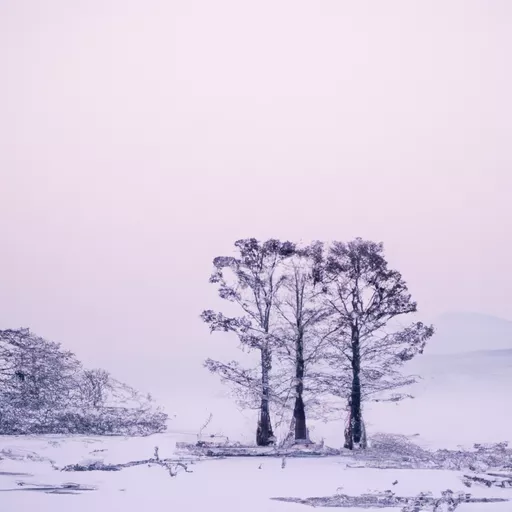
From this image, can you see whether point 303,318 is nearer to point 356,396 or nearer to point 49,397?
point 356,396

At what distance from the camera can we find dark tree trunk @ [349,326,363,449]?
25938 mm

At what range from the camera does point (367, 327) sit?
26281 millimetres

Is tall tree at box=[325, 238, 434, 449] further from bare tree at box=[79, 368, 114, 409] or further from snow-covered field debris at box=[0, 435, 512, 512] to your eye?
bare tree at box=[79, 368, 114, 409]

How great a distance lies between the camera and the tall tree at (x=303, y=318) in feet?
86.0

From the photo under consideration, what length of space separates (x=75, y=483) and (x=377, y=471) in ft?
29.4

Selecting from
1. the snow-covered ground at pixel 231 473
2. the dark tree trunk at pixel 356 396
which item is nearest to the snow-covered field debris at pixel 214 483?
the snow-covered ground at pixel 231 473

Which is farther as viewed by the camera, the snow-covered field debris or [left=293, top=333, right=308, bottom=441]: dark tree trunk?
[left=293, top=333, right=308, bottom=441]: dark tree trunk

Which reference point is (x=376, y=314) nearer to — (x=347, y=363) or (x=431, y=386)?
(x=347, y=363)

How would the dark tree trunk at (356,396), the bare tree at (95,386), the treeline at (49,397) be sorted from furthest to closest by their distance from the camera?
1. the bare tree at (95,386)
2. the treeline at (49,397)
3. the dark tree trunk at (356,396)

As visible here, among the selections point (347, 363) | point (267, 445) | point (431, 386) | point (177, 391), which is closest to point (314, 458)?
point (267, 445)

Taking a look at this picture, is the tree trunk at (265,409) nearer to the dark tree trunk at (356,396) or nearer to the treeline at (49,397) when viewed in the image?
the dark tree trunk at (356,396)

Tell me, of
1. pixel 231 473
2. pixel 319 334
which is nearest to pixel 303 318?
pixel 319 334

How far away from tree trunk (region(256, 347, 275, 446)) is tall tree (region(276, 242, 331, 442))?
0.70 m

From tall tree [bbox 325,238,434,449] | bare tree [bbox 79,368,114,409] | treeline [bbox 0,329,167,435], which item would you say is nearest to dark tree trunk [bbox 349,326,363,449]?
tall tree [bbox 325,238,434,449]
